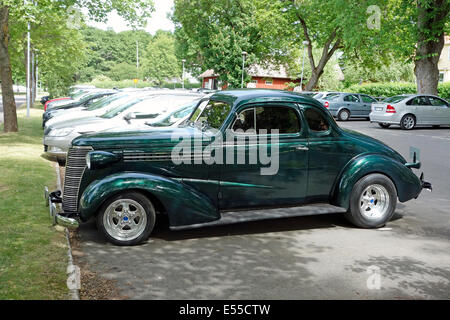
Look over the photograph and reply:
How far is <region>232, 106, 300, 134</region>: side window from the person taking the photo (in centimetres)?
674

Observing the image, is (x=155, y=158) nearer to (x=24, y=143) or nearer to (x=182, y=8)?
(x=24, y=143)

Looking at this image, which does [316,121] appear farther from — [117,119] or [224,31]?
Result: [224,31]

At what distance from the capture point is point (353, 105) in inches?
1206

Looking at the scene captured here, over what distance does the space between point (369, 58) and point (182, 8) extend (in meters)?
20.3

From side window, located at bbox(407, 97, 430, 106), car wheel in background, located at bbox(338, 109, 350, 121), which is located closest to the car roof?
side window, located at bbox(407, 97, 430, 106)

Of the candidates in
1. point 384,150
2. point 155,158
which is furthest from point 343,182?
point 155,158

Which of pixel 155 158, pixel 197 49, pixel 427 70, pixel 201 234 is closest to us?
pixel 155 158

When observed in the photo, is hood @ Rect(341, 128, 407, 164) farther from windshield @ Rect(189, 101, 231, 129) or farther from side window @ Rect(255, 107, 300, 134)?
windshield @ Rect(189, 101, 231, 129)

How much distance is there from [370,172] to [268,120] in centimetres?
166

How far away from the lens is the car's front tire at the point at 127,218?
6.08 meters

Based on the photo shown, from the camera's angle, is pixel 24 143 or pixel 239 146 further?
pixel 24 143

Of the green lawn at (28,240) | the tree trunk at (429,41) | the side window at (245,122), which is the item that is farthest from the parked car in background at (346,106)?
the side window at (245,122)

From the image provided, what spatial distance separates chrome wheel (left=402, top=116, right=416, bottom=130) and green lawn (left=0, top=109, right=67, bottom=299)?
17687mm

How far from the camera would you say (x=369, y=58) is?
4228 cm
